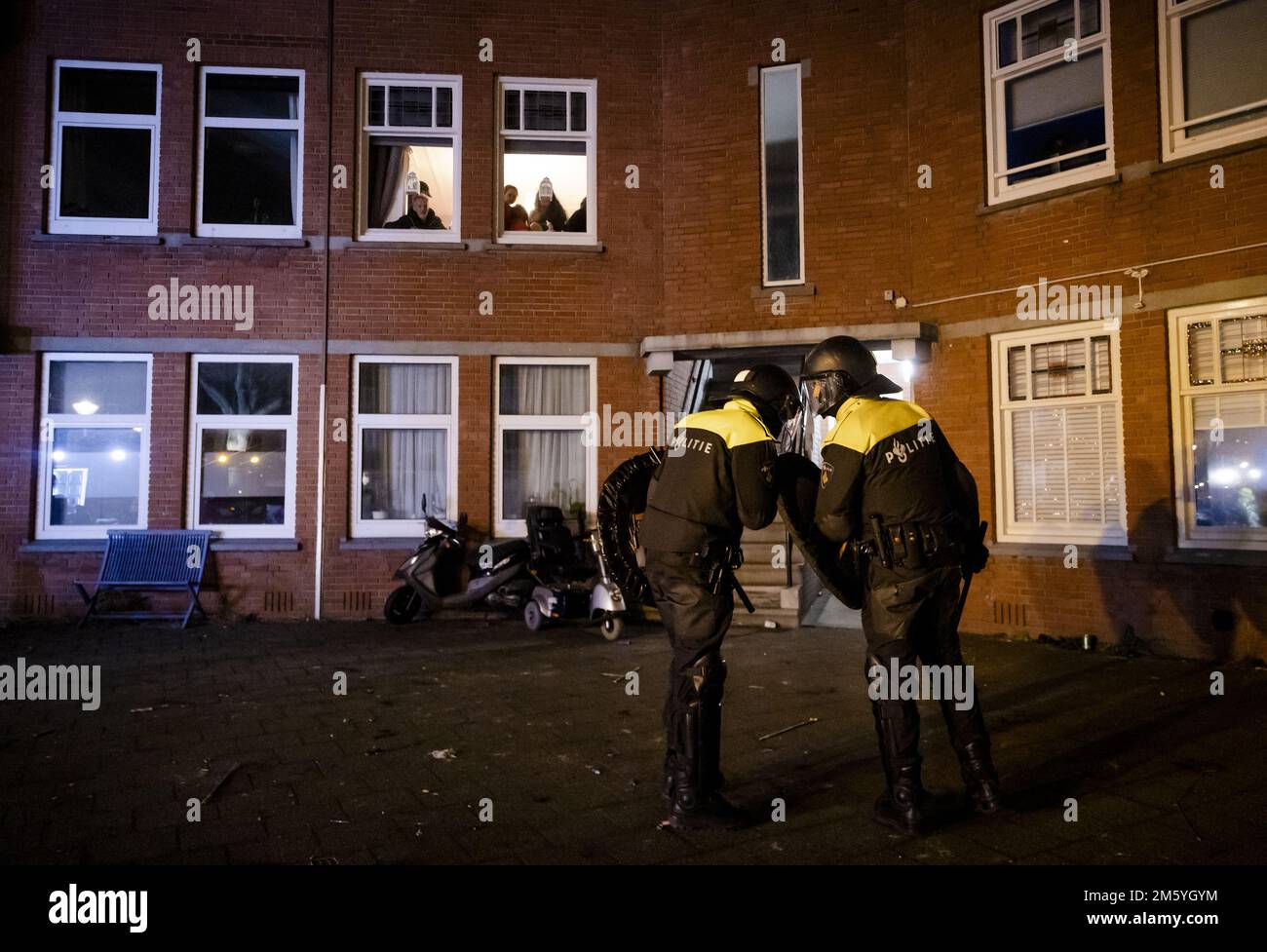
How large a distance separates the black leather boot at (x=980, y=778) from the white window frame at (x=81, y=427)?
375 inches

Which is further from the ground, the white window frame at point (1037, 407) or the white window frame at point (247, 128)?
the white window frame at point (247, 128)

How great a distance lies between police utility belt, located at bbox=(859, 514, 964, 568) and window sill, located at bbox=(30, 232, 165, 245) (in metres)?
9.78

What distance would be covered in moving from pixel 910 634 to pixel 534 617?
5741 millimetres

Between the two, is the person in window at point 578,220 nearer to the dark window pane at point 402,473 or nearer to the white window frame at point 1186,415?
the dark window pane at point 402,473

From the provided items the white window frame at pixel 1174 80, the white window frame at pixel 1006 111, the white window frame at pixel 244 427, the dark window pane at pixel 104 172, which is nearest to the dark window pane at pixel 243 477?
the white window frame at pixel 244 427

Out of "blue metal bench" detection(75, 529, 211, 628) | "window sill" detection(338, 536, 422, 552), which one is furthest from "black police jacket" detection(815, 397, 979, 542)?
"blue metal bench" detection(75, 529, 211, 628)

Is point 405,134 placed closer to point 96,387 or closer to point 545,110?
→ point 545,110

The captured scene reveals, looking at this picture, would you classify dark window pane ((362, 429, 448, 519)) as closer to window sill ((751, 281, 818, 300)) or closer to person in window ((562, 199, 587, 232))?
person in window ((562, 199, 587, 232))

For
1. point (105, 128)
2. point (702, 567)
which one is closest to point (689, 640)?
point (702, 567)

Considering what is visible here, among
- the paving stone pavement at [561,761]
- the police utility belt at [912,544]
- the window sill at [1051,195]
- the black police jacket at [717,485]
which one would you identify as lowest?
the paving stone pavement at [561,761]

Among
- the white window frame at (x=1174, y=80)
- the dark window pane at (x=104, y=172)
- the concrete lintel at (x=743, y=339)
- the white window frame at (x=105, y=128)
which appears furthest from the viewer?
the dark window pane at (x=104, y=172)

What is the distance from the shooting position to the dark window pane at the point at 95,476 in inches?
385
